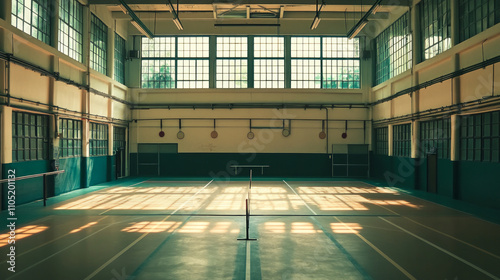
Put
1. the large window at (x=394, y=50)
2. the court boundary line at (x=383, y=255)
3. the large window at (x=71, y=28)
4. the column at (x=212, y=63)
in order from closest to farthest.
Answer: the court boundary line at (x=383, y=255)
the large window at (x=71, y=28)
the large window at (x=394, y=50)
the column at (x=212, y=63)

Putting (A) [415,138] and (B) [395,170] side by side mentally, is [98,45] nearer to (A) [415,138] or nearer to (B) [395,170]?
(A) [415,138]

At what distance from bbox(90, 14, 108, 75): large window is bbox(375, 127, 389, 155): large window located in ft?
62.1

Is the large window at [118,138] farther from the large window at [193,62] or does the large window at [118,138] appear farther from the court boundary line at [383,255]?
the court boundary line at [383,255]

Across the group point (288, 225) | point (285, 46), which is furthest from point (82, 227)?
point (285, 46)

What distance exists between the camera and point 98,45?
2166 cm

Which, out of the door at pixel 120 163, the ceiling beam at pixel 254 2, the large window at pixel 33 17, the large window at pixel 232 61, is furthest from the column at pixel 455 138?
the door at pixel 120 163

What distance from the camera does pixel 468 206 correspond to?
13680mm

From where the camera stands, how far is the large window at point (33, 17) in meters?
13.8

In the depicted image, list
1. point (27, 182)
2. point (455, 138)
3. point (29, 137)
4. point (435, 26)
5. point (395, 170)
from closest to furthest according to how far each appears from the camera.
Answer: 1. point (27, 182)
2. point (29, 137)
3. point (455, 138)
4. point (435, 26)
5. point (395, 170)

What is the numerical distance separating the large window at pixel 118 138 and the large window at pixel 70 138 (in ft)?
16.1

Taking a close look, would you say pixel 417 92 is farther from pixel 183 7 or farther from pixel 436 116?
pixel 183 7

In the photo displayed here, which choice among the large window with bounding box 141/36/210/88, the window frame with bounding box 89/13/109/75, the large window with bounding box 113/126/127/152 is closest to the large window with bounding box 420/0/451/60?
the large window with bounding box 141/36/210/88

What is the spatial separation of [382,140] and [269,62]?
986 cm

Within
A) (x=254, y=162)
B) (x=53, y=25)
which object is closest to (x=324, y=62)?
(x=254, y=162)
